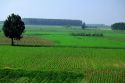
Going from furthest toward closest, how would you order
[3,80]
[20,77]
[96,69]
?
1. [96,69]
2. [20,77]
3. [3,80]

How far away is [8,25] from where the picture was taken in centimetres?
6306

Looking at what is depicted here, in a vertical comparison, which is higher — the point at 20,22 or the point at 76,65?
the point at 20,22

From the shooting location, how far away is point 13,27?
205 ft

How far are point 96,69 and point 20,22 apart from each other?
1367 inches

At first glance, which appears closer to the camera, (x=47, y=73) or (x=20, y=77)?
(x=20, y=77)

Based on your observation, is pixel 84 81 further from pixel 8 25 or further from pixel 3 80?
pixel 8 25

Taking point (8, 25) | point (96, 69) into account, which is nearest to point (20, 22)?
point (8, 25)

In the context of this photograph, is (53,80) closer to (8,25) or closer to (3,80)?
Result: (3,80)

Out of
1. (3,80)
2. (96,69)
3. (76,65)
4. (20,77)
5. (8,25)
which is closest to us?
(3,80)

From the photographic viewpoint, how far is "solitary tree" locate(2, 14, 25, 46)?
205ft

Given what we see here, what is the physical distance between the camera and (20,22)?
63.9 m

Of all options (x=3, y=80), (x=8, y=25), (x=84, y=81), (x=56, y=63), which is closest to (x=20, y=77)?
(x=3, y=80)

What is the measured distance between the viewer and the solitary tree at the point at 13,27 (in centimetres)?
6241

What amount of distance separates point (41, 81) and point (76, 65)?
11.1m
